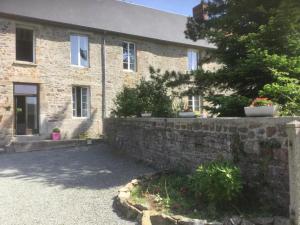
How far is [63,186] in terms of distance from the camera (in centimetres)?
824

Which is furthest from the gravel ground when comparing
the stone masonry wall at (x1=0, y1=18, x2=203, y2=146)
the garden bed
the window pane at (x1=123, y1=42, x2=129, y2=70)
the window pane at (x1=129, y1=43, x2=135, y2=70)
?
the window pane at (x1=129, y1=43, x2=135, y2=70)

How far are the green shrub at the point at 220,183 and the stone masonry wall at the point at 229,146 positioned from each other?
496 mm

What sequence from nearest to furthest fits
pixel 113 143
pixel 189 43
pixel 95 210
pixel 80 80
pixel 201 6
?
pixel 95 210 → pixel 201 6 → pixel 113 143 → pixel 80 80 → pixel 189 43

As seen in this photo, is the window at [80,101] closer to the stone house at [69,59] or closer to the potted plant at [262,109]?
the stone house at [69,59]

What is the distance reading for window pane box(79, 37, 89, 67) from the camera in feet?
62.2

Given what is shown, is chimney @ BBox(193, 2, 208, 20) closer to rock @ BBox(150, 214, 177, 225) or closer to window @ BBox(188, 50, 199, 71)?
rock @ BBox(150, 214, 177, 225)

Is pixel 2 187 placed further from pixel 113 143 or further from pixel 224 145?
pixel 113 143

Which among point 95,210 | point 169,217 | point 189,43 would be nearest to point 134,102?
point 95,210

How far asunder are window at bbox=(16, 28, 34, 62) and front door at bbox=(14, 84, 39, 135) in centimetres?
Answer: 136

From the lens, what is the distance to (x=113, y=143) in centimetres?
1416

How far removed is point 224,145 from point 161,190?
151cm

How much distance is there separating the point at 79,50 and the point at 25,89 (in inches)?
137

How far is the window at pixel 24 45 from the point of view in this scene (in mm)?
17156

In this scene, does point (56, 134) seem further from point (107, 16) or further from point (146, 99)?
point (107, 16)
